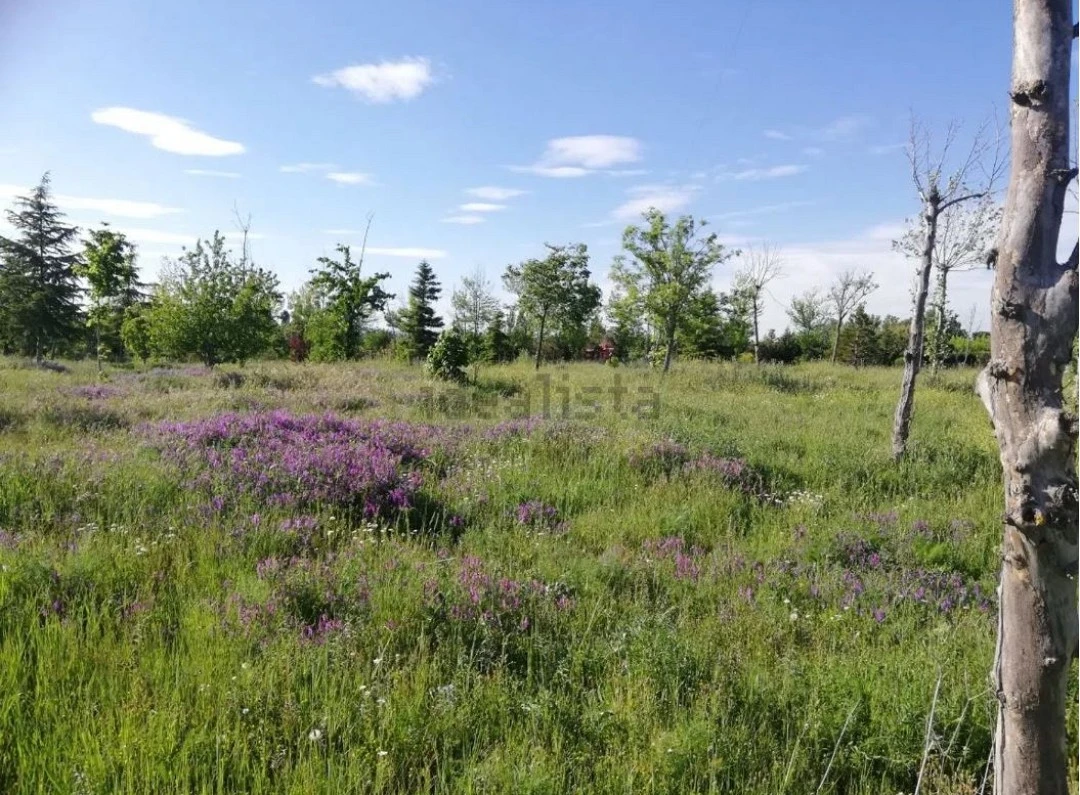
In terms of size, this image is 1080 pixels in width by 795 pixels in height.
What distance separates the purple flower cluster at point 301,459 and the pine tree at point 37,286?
39378 mm

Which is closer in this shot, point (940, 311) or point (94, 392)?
point (94, 392)

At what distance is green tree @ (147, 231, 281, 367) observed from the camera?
24500 mm

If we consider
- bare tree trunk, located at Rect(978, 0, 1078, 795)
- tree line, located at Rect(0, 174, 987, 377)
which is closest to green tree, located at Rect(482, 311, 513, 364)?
tree line, located at Rect(0, 174, 987, 377)

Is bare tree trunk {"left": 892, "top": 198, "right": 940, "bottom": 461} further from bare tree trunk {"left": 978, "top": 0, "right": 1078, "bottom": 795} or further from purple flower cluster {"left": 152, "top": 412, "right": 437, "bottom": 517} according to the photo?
bare tree trunk {"left": 978, "top": 0, "right": 1078, "bottom": 795}

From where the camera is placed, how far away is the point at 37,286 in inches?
1629

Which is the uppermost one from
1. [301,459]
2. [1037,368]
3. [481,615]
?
[1037,368]

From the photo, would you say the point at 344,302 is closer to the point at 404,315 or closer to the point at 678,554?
the point at 404,315

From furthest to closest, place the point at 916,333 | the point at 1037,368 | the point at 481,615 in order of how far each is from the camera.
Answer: the point at 916,333 < the point at 481,615 < the point at 1037,368

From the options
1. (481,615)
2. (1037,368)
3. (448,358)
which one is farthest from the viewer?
(448,358)

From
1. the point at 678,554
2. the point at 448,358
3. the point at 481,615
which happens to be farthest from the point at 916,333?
the point at 448,358

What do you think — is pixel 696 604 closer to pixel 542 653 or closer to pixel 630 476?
pixel 542 653

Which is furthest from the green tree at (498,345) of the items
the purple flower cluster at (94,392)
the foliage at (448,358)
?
the purple flower cluster at (94,392)

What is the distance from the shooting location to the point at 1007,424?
1.88 m

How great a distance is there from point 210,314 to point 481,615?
24.2 metres
